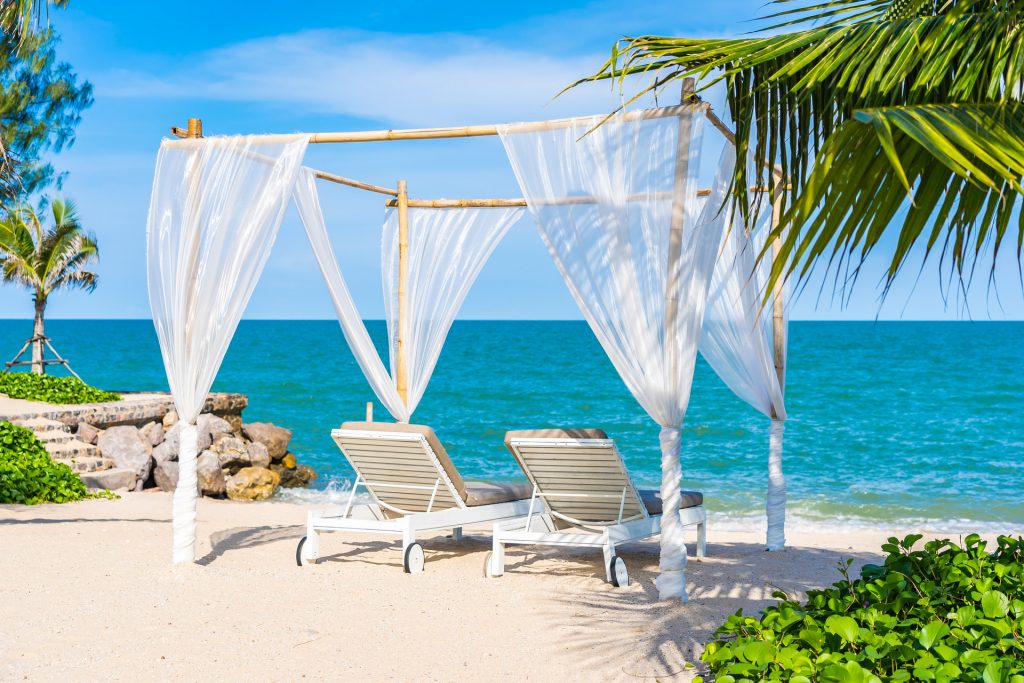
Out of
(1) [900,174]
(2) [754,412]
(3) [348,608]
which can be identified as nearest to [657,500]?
(3) [348,608]

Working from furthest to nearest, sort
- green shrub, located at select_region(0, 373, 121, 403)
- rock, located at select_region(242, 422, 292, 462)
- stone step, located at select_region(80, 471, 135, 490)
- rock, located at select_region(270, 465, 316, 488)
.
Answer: rock, located at select_region(242, 422, 292, 462)
green shrub, located at select_region(0, 373, 121, 403)
rock, located at select_region(270, 465, 316, 488)
stone step, located at select_region(80, 471, 135, 490)

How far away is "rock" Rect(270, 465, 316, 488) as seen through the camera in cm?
1155

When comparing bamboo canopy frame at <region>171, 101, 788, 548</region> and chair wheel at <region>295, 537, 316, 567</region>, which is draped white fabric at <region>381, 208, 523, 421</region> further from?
chair wheel at <region>295, 537, 316, 567</region>

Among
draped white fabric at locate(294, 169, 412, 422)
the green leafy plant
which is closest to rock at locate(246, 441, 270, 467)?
the green leafy plant

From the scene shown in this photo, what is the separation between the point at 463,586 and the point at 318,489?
7.24m

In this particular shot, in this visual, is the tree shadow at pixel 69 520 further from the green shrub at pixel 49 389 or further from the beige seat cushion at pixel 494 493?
the green shrub at pixel 49 389

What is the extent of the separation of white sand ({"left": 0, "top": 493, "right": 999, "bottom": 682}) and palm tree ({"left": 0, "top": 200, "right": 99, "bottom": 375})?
9961 millimetres

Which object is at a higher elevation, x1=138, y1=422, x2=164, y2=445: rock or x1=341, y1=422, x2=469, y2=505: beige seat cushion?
x1=341, y1=422, x2=469, y2=505: beige seat cushion

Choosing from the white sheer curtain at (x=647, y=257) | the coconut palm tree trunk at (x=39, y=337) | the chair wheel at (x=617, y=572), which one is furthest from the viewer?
the coconut palm tree trunk at (x=39, y=337)

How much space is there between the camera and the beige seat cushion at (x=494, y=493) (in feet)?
17.4

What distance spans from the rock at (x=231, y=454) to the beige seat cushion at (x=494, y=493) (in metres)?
5.35

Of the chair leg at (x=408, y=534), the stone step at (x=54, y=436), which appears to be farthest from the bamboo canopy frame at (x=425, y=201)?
the stone step at (x=54, y=436)

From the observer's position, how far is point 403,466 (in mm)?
5207

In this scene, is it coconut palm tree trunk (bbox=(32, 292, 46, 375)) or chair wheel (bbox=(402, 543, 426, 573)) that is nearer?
chair wheel (bbox=(402, 543, 426, 573))
